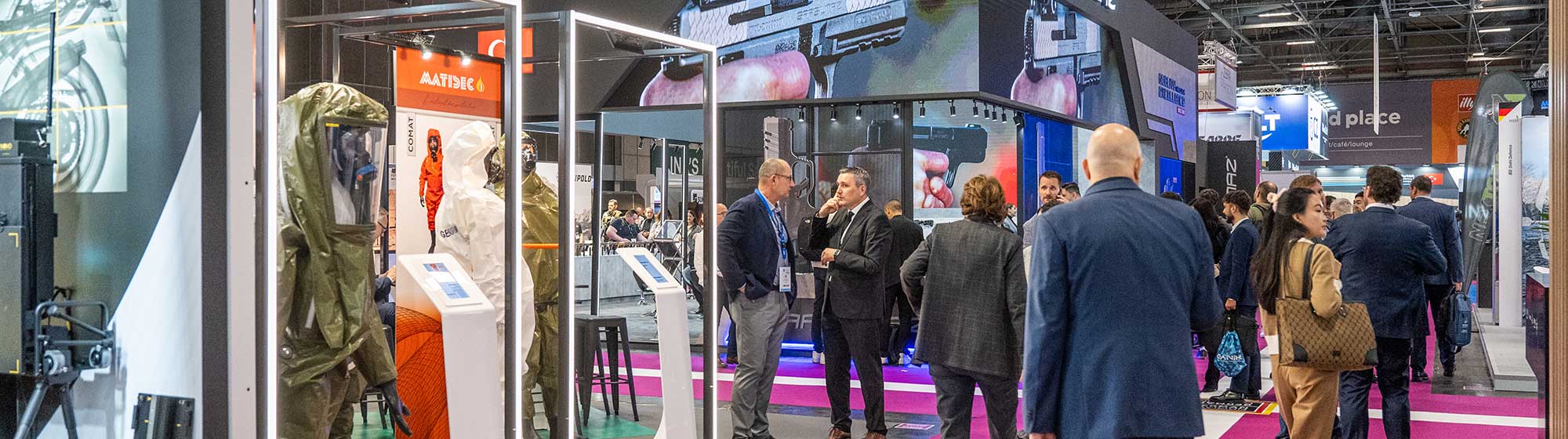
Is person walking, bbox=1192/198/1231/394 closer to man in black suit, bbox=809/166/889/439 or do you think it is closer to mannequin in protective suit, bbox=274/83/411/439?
man in black suit, bbox=809/166/889/439

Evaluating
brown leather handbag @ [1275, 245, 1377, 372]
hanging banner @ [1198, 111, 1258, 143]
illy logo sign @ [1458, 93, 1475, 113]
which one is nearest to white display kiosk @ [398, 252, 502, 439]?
brown leather handbag @ [1275, 245, 1377, 372]

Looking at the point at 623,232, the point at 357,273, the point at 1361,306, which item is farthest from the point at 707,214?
the point at 1361,306

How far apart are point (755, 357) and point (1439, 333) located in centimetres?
529

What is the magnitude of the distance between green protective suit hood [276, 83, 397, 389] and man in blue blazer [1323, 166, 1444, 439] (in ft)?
12.2

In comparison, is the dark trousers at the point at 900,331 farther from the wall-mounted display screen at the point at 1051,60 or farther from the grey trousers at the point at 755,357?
the grey trousers at the point at 755,357

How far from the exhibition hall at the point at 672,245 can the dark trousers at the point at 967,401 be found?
19mm

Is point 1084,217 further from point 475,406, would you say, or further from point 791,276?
point 791,276

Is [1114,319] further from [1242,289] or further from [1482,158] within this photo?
[1482,158]

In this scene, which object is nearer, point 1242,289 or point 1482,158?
point 1242,289

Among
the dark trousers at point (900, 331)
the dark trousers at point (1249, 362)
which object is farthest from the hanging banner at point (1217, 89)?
the dark trousers at point (1249, 362)

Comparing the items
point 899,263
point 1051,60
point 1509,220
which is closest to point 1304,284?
point 899,263

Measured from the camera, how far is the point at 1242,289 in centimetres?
632

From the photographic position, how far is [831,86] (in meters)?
8.83

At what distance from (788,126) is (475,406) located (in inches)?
224
